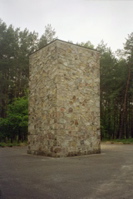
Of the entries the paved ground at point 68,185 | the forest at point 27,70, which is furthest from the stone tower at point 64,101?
the forest at point 27,70

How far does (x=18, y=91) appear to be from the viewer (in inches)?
1014

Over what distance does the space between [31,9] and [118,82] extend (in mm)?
21907

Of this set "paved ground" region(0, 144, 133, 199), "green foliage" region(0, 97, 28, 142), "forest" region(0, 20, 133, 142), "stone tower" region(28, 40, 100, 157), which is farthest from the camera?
"forest" region(0, 20, 133, 142)

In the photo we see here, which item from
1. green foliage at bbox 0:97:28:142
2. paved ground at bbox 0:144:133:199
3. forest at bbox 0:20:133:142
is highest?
forest at bbox 0:20:133:142

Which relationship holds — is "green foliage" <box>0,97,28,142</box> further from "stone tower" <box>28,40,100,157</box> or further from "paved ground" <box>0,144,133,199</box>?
"paved ground" <box>0,144,133,199</box>

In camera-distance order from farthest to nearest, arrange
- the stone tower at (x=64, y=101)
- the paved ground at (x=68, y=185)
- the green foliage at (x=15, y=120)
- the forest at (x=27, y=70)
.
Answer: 1. the forest at (x=27, y=70)
2. the green foliage at (x=15, y=120)
3. the stone tower at (x=64, y=101)
4. the paved ground at (x=68, y=185)

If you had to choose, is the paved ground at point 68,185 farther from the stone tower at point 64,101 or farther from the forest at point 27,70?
the forest at point 27,70

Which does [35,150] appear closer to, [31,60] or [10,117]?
[31,60]

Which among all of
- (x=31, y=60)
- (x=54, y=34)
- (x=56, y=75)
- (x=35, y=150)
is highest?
(x=54, y=34)

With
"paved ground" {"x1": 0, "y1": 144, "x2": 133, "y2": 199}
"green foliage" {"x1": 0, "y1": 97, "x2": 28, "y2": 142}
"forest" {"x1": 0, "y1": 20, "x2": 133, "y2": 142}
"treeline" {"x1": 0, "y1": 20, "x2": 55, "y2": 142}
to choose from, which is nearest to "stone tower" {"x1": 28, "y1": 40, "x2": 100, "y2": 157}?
"paved ground" {"x1": 0, "y1": 144, "x2": 133, "y2": 199}

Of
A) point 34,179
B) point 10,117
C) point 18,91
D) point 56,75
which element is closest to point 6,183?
point 34,179

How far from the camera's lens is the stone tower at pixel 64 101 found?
29.6 feet

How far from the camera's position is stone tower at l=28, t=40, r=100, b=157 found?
902 centimetres

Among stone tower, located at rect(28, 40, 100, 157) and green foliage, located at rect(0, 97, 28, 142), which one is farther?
green foliage, located at rect(0, 97, 28, 142)
